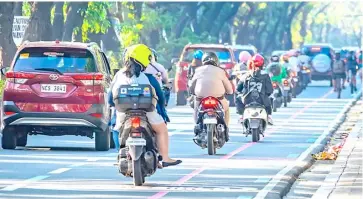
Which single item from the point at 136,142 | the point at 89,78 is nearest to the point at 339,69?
the point at 89,78

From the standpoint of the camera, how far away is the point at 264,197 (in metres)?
15.9

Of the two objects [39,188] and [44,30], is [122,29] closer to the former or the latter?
[44,30]

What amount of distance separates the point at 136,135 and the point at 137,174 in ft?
1.51

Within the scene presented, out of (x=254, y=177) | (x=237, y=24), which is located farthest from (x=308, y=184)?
(x=237, y=24)

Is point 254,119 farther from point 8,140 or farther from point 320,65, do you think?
point 320,65

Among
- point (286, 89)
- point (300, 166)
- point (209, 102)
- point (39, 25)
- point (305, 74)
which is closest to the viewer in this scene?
point (300, 166)

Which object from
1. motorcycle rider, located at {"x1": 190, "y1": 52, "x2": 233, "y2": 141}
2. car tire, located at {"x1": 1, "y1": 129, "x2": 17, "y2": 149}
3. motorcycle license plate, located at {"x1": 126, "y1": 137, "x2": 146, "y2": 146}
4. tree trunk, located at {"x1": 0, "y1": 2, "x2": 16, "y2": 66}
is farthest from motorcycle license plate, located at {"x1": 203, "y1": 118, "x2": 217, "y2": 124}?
tree trunk, located at {"x1": 0, "y1": 2, "x2": 16, "y2": 66}

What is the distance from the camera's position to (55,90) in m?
22.9

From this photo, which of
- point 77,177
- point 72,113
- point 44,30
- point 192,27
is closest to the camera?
point 77,177

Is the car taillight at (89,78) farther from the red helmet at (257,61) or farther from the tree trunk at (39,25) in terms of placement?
the tree trunk at (39,25)

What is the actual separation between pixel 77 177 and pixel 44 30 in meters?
23.6

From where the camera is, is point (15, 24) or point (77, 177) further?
point (15, 24)

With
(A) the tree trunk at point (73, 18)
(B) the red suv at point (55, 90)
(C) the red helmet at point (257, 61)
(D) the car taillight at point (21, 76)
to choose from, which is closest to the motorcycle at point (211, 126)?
(B) the red suv at point (55, 90)

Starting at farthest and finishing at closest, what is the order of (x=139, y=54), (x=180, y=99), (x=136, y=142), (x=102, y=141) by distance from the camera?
(x=180, y=99) → (x=102, y=141) → (x=139, y=54) → (x=136, y=142)
